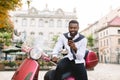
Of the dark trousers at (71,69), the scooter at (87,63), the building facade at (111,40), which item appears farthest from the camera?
the building facade at (111,40)

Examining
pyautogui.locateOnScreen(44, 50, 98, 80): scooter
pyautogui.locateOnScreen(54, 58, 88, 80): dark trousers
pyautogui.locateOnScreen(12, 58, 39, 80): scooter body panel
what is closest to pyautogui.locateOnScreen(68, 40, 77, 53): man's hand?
pyautogui.locateOnScreen(54, 58, 88, 80): dark trousers

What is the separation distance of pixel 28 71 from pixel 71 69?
49 cm

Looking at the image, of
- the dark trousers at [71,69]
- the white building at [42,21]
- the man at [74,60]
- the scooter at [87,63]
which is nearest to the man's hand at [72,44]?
the man at [74,60]

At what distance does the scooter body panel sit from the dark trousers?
25 cm

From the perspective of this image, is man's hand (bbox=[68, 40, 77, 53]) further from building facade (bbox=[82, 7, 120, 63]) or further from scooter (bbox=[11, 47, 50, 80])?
building facade (bbox=[82, 7, 120, 63])

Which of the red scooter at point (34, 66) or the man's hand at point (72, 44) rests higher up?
the man's hand at point (72, 44)

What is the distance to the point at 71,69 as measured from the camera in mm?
3748

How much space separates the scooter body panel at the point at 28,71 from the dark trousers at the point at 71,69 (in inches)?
9.9

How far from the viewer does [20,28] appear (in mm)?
74000

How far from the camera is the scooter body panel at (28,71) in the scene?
376 centimetres

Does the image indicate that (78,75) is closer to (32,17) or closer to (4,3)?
(4,3)

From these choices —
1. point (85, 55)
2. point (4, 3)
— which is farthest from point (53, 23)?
point (85, 55)

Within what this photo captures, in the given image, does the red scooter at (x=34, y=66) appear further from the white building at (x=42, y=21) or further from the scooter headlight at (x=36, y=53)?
the white building at (x=42, y=21)

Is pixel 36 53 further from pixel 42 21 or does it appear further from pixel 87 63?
pixel 42 21
